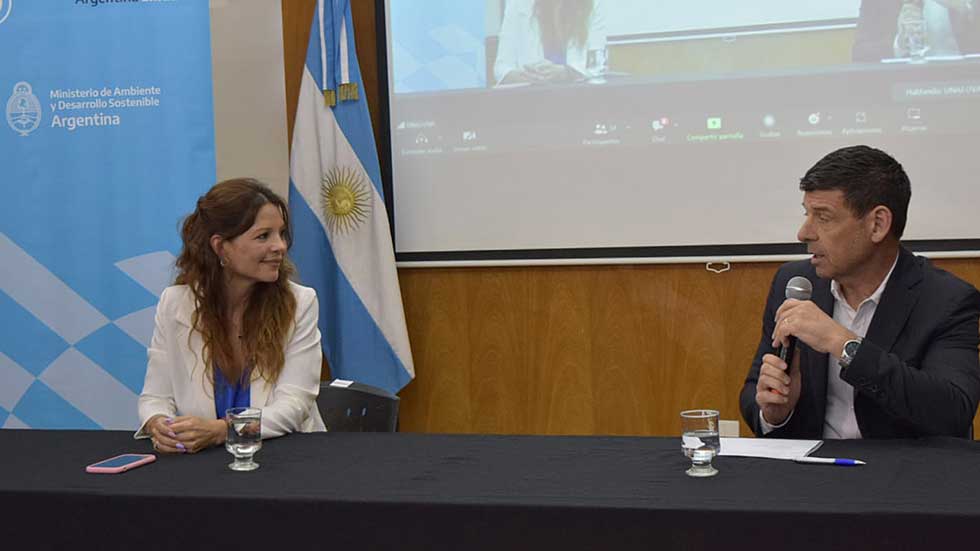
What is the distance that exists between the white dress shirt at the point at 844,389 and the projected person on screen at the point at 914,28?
1742 millimetres

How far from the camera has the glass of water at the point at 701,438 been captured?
1939 millimetres

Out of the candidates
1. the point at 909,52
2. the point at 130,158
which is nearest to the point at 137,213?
the point at 130,158

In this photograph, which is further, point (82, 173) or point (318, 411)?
point (82, 173)

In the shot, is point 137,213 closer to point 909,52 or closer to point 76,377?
point 76,377

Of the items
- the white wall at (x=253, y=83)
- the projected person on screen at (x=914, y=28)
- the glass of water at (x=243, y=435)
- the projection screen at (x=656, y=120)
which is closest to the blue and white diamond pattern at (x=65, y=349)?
the white wall at (x=253, y=83)

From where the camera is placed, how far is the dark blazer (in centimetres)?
216

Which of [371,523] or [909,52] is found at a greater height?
[909,52]

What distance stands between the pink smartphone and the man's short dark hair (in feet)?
5.52

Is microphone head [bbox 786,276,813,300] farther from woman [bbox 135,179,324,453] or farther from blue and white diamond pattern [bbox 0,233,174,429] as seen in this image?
blue and white diamond pattern [bbox 0,233,174,429]

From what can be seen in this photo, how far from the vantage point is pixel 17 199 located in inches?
190

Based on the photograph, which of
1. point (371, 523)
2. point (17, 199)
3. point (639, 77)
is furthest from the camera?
point (17, 199)

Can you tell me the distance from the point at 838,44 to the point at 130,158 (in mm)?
3098

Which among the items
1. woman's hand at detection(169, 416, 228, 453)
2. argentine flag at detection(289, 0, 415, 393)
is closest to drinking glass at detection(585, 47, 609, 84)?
argentine flag at detection(289, 0, 415, 393)

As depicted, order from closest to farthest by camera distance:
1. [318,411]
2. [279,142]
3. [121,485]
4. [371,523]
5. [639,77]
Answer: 1. [371,523]
2. [121,485]
3. [318,411]
4. [639,77]
5. [279,142]
